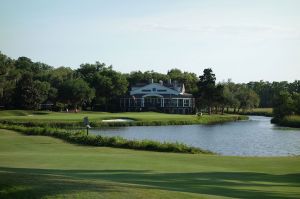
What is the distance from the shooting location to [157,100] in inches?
4911

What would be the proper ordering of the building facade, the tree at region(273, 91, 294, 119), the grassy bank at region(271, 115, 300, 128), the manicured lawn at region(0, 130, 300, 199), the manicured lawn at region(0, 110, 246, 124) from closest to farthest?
the manicured lawn at region(0, 130, 300, 199) → the grassy bank at region(271, 115, 300, 128) → the manicured lawn at region(0, 110, 246, 124) → the tree at region(273, 91, 294, 119) → the building facade

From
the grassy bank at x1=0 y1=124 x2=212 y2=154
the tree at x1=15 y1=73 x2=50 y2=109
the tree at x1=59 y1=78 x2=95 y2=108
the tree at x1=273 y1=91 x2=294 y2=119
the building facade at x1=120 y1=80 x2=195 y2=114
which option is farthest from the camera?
the building facade at x1=120 y1=80 x2=195 y2=114

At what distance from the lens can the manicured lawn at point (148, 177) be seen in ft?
35.6

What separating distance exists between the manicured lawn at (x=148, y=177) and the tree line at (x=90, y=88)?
77.7m

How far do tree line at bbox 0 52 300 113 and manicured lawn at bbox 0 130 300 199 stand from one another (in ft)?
255

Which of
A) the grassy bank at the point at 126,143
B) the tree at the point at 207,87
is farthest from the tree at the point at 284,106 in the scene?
the grassy bank at the point at 126,143

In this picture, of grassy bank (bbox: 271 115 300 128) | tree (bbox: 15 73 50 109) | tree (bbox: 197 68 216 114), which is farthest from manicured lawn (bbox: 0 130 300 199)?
tree (bbox: 197 68 216 114)

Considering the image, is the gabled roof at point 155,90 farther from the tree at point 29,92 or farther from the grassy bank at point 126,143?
the grassy bank at point 126,143

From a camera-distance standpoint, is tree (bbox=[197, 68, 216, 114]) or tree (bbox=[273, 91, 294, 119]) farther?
tree (bbox=[197, 68, 216, 114])

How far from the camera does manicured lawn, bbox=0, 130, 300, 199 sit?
1085cm

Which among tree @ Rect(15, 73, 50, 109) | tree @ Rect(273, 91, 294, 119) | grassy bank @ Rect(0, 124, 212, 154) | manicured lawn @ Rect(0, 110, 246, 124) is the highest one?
tree @ Rect(15, 73, 50, 109)

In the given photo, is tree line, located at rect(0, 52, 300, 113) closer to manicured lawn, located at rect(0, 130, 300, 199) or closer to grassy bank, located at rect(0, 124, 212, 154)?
grassy bank, located at rect(0, 124, 212, 154)

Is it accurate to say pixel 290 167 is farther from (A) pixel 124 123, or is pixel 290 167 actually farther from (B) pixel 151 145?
(A) pixel 124 123

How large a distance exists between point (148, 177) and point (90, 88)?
102 meters
